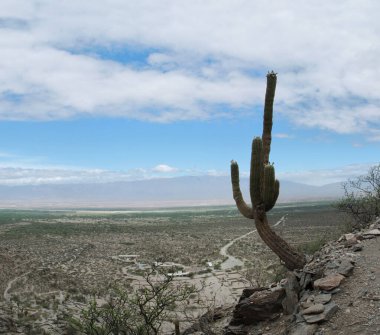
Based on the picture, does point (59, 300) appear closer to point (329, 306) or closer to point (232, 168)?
point (232, 168)

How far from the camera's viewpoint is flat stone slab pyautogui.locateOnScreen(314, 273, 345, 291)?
8906 mm

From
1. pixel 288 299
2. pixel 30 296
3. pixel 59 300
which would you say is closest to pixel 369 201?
pixel 288 299

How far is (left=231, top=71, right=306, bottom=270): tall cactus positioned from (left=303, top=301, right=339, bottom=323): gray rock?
123 inches

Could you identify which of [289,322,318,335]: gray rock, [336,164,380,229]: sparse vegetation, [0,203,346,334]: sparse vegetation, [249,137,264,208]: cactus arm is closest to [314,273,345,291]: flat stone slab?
[289,322,318,335]: gray rock

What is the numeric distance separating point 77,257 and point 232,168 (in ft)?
83.3

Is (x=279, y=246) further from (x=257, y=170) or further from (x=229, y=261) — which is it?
(x=229, y=261)

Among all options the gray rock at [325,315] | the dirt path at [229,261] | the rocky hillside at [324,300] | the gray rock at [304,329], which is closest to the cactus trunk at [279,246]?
the rocky hillside at [324,300]

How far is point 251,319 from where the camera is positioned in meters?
10.4

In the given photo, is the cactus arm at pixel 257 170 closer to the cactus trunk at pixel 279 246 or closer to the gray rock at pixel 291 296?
the cactus trunk at pixel 279 246

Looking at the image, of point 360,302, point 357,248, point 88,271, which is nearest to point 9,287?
point 88,271

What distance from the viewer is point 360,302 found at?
8.20m

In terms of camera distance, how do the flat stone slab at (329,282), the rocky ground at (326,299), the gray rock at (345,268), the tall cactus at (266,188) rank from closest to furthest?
the rocky ground at (326,299), the flat stone slab at (329,282), the gray rock at (345,268), the tall cactus at (266,188)

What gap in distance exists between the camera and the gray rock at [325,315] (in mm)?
8086

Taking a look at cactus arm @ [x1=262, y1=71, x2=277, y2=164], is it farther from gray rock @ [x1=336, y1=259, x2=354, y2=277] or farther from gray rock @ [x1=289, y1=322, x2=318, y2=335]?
gray rock @ [x1=289, y1=322, x2=318, y2=335]
